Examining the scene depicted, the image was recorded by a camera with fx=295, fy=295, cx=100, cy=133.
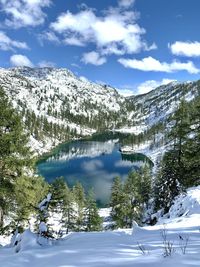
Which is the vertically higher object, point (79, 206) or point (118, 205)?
point (118, 205)

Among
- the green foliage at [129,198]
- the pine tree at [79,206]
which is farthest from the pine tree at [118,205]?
the pine tree at [79,206]

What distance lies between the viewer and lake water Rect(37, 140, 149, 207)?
10062 centimetres

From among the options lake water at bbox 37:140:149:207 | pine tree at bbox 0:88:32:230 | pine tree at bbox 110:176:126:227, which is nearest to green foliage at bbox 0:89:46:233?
pine tree at bbox 0:88:32:230

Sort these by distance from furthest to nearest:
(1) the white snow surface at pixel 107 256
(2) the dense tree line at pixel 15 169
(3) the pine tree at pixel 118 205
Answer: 1. (3) the pine tree at pixel 118 205
2. (2) the dense tree line at pixel 15 169
3. (1) the white snow surface at pixel 107 256

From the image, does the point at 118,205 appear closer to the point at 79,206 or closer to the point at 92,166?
the point at 79,206

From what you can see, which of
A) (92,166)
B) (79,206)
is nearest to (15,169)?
(79,206)

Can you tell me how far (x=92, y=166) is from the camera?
5448 inches

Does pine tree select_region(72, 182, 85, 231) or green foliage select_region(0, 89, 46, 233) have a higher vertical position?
green foliage select_region(0, 89, 46, 233)

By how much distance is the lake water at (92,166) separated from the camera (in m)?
101

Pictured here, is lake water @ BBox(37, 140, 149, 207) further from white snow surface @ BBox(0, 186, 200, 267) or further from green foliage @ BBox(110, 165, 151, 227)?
white snow surface @ BBox(0, 186, 200, 267)

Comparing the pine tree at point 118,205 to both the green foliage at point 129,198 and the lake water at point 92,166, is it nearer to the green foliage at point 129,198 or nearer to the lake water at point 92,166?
the green foliage at point 129,198

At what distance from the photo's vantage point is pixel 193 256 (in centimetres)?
542

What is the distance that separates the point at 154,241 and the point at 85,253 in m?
2.27

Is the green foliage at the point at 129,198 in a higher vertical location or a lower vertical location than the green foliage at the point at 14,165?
lower
